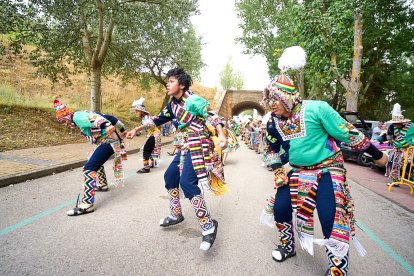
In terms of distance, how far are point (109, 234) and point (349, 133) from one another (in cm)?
291

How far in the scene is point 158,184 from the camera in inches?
224

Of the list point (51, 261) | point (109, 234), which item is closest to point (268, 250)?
point (109, 234)

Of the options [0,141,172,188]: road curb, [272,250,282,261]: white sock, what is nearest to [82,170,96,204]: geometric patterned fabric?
[0,141,172,188]: road curb

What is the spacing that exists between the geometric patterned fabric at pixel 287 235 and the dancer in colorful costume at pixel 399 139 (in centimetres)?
521

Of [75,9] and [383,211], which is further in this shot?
[75,9]

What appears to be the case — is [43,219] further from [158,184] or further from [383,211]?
[383,211]

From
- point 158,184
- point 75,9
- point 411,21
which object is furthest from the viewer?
point 411,21

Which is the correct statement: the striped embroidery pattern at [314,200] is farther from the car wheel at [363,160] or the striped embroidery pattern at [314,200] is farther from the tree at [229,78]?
the tree at [229,78]

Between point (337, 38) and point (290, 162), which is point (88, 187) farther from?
point (337, 38)

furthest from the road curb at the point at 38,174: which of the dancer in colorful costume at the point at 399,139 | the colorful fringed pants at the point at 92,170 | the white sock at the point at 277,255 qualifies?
the dancer in colorful costume at the point at 399,139

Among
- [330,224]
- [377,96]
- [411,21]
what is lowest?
[330,224]

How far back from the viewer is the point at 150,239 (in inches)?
119

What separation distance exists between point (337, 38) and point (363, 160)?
19.7ft

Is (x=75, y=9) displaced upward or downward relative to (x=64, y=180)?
upward
